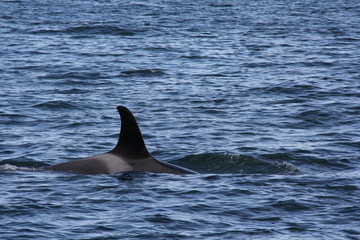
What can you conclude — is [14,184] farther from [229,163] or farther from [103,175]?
[229,163]

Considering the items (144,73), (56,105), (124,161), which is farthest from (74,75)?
(124,161)

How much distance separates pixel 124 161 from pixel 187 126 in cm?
618

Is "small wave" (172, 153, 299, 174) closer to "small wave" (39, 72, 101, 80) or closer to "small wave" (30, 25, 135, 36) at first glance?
→ "small wave" (39, 72, 101, 80)

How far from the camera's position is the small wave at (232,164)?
16.5 m

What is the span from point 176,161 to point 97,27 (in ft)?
89.4

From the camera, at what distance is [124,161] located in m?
14.8

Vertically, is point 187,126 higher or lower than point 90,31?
lower

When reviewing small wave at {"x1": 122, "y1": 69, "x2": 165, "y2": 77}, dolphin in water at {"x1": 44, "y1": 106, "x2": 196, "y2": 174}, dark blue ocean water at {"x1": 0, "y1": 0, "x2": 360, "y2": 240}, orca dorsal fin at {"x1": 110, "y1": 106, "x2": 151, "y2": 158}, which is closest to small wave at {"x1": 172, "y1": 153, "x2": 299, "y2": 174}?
dark blue ocean water at {"x1": 0, "y1": 0, "x2": 360, "y2": 240}

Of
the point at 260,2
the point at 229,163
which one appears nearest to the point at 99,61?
the point at 229,163

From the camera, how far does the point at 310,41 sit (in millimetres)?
39188

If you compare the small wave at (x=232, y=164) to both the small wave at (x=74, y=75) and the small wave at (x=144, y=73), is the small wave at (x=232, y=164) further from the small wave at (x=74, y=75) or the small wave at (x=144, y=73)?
the small wave at (x=144, y=73)

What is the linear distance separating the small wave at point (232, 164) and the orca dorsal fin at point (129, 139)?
221 centimetres

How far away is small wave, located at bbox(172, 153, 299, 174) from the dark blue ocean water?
26mm

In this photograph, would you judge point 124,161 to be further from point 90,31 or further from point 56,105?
point 90,31
